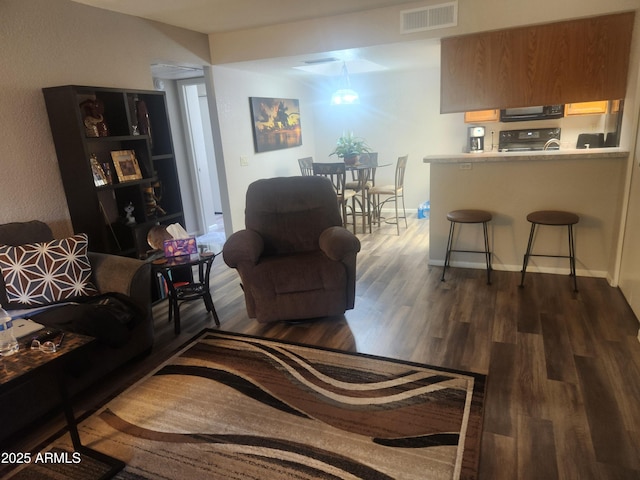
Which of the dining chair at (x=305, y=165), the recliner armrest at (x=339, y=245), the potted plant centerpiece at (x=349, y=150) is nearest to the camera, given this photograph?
the recliner armrest at (x=339, y=245)

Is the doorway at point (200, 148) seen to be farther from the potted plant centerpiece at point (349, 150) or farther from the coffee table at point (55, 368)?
the coffee table at point (55, 368)

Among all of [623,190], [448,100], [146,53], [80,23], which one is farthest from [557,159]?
[80,23]

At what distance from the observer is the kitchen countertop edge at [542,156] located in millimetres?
3357

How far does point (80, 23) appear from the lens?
3.11 meters

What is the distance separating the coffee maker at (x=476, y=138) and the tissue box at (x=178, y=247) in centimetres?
433

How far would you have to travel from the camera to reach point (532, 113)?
5.43 meters

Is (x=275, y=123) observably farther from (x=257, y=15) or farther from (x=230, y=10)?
(x=230, y=10)

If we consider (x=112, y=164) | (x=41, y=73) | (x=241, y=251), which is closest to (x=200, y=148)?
(x=112, y=164)

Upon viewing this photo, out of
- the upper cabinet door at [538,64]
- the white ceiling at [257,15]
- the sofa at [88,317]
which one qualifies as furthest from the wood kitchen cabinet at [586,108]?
the sofa at [88,317]

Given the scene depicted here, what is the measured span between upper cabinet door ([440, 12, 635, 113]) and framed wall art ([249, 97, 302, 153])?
7.86 ft

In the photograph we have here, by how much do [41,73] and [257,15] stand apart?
6.12 ft

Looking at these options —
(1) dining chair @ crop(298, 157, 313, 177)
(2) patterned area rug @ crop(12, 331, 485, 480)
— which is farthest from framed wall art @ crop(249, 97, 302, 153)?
(2) patterned area rug @ crop(12, 331, 485, 480)

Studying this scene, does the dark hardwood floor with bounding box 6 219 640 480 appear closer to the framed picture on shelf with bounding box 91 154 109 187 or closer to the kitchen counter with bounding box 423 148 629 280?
the kitchen counter with bounding box 423 148 629 280

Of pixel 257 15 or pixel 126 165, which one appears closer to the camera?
pixel 126 165
